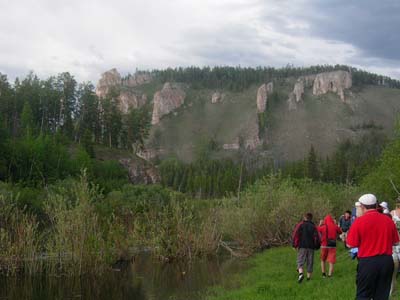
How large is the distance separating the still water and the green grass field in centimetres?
113

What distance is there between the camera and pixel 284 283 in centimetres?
1692

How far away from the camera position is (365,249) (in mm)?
8703

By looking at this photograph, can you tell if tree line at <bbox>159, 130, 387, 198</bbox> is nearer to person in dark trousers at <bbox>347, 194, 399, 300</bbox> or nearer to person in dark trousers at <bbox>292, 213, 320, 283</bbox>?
person in dark trousers at <bbox>292, 213, 320, 283</bbox>

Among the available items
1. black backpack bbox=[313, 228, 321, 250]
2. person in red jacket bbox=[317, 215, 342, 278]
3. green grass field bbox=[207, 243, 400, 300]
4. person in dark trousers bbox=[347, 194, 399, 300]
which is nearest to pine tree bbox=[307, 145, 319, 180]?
green grass field bbox=[207, 243, 400, 300]

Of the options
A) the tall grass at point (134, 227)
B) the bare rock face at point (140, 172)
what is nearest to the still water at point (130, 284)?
the tall grass at point (134, 227)

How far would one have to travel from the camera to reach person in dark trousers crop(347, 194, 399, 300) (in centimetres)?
859

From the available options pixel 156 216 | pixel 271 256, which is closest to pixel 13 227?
pixel 156 216

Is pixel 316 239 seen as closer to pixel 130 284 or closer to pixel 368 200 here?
pixel 368 200

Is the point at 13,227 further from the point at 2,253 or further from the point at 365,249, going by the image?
the point at 365,249

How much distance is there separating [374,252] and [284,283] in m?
8.70

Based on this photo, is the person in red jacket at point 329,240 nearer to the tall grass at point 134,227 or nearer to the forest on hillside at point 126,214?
the forest on hillside at point 126,214

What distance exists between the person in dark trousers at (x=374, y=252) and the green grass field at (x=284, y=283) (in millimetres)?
3865

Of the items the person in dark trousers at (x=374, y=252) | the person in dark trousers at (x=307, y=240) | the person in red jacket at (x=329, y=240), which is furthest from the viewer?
the person in red jacket at (x=329, y=240)

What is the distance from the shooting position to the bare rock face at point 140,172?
8438 cm
